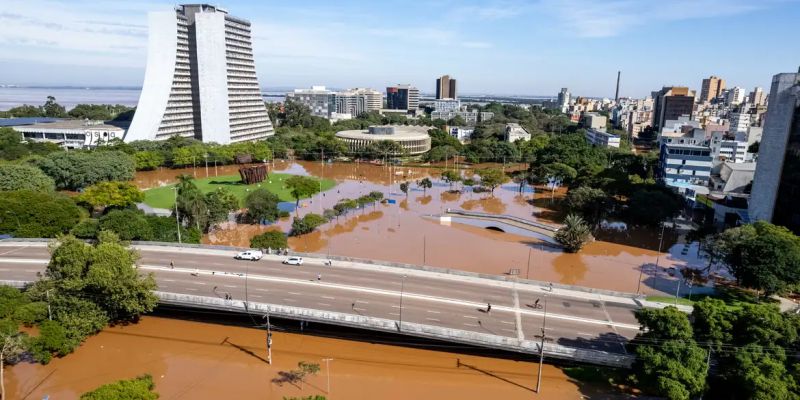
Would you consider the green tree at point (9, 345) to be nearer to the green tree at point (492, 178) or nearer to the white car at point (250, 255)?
the white car at point (250, 255)

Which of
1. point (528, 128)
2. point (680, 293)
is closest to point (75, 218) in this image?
point (680, 293)

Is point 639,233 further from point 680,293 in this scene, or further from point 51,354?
point 51,354

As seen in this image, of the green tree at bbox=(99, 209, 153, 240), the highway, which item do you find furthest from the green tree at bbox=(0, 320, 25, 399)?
the green tree at bbox=(99, 209, 153, 240)

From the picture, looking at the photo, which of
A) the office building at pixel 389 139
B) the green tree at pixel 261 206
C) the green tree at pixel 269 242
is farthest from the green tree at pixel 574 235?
the office building at pixel 389 139

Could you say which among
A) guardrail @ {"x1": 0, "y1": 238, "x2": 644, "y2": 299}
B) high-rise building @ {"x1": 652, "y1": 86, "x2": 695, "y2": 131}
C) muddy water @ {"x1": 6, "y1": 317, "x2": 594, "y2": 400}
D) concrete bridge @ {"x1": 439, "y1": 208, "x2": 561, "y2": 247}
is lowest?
muddy water @ {"x1": 6, "y1": 317, "x2": 594, "y2": 400}

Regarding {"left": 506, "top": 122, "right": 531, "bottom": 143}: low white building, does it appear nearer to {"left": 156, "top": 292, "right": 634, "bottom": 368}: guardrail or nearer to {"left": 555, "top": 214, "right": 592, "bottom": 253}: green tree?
{"left": 555, "top": 214, "right": 592, "bottom": 253}: green tree

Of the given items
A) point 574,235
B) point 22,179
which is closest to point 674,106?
point 574,235

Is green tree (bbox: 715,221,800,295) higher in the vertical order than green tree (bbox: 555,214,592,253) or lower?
higher

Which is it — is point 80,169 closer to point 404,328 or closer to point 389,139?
point 389,139
